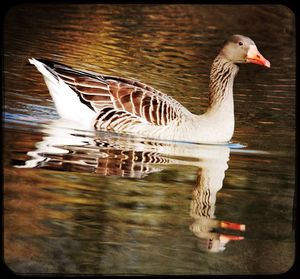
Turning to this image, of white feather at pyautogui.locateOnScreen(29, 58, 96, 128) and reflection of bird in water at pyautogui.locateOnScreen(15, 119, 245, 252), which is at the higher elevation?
white feather at pyautogui.locateOnScreen(29, 58, 96, 128)

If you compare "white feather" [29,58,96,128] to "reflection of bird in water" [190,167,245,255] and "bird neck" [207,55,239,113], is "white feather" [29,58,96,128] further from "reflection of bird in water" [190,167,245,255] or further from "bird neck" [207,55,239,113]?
"reflection of bird in water" [190,167,245,255]

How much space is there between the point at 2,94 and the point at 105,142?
1.75ft

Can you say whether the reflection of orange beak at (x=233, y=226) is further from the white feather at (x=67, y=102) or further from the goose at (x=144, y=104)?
the white feather at (x=67, y=102)

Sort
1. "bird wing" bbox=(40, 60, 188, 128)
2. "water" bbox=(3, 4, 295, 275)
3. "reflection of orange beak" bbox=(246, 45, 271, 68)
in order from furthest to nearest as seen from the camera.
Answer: "bird wing" bbox=(40, 60, 188, 128), "reflection of orange beak" bbox=(246, 45, 271, 68), "water" bbox=(3, 4, 295, 275)

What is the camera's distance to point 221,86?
5617 millimetres

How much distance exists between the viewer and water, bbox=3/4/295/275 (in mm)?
4898

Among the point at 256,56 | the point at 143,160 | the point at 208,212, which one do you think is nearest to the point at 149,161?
the point at 143,160

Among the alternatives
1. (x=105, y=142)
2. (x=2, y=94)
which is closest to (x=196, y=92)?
(x=105, y=142)

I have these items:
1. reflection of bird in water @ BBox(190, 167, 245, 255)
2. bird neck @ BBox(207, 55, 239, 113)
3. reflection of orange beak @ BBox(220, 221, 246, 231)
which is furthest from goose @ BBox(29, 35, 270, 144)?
reflection of orange beak @ BBox(220, 221, 246, 231)

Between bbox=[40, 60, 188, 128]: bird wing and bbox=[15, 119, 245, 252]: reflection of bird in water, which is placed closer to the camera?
bbox=[15, 119, 245, 252]: reflection of bird in water

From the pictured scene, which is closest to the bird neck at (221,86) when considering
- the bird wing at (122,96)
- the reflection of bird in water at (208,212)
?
the bird wing at (122,96)

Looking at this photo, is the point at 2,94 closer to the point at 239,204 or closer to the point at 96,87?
the point at 96,87

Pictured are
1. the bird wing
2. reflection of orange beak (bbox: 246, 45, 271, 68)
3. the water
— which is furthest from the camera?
the bird wing

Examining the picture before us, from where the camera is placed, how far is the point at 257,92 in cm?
545
